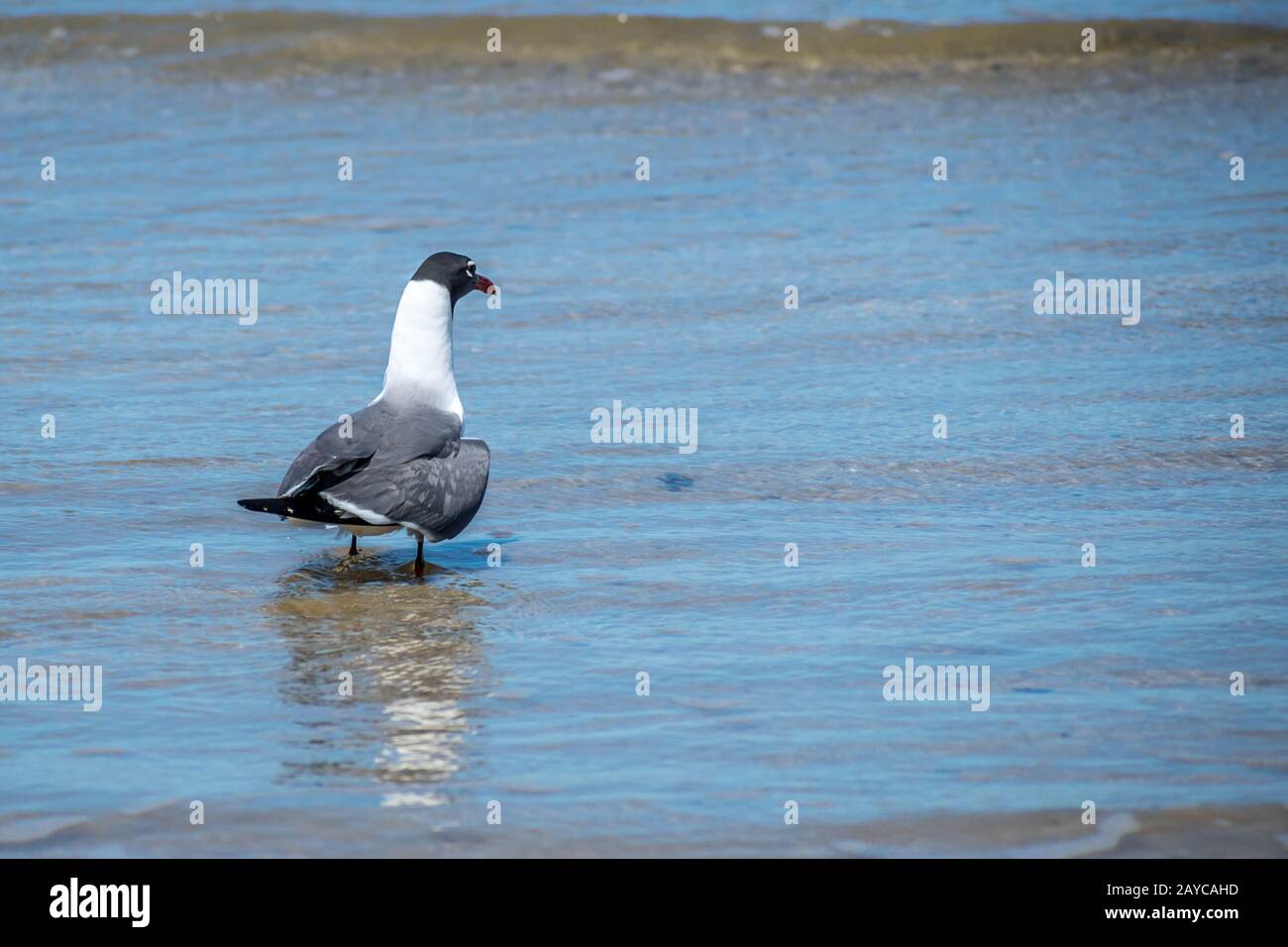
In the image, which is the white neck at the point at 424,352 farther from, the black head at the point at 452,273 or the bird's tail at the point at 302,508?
the bird's tail at the point at 302,508

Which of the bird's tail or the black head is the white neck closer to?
the black head

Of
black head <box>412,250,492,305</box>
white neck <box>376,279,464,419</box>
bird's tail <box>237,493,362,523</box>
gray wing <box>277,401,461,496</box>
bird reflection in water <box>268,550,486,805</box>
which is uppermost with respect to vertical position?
black head <box>412,250,492,305</box>

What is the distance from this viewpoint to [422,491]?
6.19 metres

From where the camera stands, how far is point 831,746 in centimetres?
473

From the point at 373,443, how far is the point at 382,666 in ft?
3.85

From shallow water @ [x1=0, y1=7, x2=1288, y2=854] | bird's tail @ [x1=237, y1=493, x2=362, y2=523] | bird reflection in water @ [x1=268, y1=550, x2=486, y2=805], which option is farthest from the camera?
bird's tail @ [x1=237, y1=493, x2=362, y2=523]

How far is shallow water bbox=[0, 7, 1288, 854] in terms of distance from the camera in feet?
14.8

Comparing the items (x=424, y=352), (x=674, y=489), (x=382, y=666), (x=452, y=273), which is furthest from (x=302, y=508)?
(x=674, y=489)

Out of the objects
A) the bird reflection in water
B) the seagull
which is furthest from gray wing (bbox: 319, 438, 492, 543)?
the bird reflection in water

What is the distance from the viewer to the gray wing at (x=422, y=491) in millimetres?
6082

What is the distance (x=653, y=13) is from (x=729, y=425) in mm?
10308

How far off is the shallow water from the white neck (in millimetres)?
585

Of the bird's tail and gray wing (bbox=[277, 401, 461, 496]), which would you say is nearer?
the bird's tail

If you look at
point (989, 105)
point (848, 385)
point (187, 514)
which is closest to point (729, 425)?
point (848, 385)
